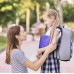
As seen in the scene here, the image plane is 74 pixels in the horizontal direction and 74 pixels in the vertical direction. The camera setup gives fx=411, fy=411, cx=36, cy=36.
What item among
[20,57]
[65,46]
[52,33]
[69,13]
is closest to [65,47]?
[65,46]

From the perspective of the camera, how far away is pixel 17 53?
12.0 ft

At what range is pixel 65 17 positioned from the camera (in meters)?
69.4

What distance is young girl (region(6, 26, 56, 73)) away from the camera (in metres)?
3.61

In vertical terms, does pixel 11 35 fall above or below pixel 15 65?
above

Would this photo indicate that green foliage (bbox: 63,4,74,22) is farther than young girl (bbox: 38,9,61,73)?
Yes

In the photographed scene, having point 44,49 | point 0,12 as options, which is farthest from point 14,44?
→ point 0,12

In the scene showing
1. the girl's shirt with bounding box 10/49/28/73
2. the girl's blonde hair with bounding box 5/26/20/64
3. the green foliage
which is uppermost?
the girl's blonde hair with bounding box 5/26/20/64

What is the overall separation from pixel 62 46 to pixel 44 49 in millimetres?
181

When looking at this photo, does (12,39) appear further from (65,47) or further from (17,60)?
(65,47)

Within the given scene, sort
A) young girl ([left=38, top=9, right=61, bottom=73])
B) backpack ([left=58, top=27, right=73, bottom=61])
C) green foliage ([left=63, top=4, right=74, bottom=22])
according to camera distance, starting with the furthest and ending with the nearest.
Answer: green foliage ([left=63, top=4, right=74, bottom=22]) → young girl ([left=38, top=9, right=61, bottom=73]) → backpack ([left=58, top=27, right=73, bottom=61])

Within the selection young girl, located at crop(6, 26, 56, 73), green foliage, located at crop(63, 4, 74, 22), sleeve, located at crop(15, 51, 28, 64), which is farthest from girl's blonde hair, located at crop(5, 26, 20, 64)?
green foliage, located at crop(63, 4, 74, 22)

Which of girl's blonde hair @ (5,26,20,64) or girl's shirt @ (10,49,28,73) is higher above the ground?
girl's blonde hair @ (5,26,20,64)

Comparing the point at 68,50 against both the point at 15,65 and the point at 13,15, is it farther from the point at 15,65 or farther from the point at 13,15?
the point at 13,15

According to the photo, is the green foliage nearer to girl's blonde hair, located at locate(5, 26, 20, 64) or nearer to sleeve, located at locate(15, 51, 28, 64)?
girl's blonde hair, located at locate(5, 26, 20, 64)
